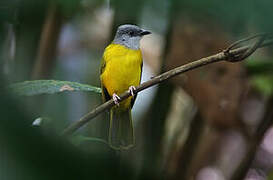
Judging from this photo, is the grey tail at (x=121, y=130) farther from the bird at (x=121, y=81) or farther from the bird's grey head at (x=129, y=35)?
the bird's grey head at (x=129, y=35)

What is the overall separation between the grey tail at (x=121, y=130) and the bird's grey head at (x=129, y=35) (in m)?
0.47

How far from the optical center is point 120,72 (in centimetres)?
298

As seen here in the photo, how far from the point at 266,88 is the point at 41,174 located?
280 cm

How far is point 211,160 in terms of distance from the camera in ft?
11.8

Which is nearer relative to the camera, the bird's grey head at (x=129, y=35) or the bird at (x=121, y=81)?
the bird at (x=121, y=81)

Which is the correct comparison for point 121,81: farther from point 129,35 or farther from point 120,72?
point 129,35

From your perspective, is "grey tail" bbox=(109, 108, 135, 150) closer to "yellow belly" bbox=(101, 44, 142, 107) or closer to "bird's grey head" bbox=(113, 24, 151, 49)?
"yellow belly" bbox=(101, 44, 142, 107)

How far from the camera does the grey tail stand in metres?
2.75

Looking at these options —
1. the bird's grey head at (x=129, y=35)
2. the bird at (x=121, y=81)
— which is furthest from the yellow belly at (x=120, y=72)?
the bird's grey head at (x=129, y=35)

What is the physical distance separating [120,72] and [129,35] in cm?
46

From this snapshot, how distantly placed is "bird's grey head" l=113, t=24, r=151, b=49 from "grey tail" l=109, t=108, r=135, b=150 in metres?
0.47

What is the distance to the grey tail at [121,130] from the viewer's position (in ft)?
9.03

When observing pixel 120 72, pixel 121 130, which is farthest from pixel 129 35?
pixel 121 130

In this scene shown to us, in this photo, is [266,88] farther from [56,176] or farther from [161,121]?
[56,176]
